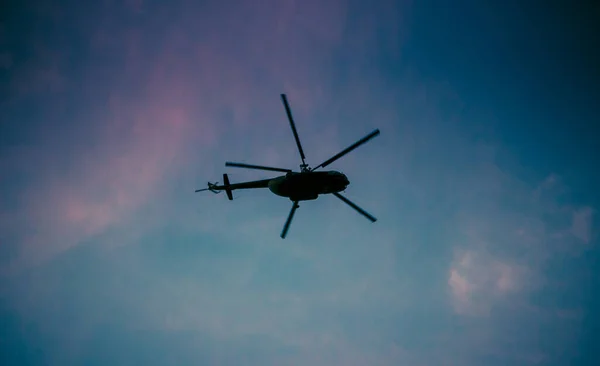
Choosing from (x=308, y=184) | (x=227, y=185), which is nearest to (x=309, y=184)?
(x=308, y=184)

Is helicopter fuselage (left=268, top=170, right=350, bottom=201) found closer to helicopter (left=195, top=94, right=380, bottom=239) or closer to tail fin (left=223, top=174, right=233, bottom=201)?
helicopter (left=195, top=94, right=380, bottom=239)

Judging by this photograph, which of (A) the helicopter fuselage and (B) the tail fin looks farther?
(B) the tail fin

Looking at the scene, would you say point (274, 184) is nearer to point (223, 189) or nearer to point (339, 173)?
point (339, 173)

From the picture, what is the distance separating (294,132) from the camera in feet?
47.1

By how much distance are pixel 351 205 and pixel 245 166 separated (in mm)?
5620

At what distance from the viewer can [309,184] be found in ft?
53.9

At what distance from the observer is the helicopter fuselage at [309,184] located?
16391mm

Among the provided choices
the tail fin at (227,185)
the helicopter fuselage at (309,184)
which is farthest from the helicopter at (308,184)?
the tail fin at (227,185)

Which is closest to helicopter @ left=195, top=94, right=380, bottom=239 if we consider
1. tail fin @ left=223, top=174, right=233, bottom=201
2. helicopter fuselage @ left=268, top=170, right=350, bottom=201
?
helicopter fuselage @ left=268, top=170, right=350, bottom=201

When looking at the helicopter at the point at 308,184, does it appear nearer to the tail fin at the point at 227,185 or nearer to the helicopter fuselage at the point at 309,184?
the helicopter fuselage at the point at 309,184

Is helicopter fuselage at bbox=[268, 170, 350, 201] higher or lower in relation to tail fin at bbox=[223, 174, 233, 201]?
lower

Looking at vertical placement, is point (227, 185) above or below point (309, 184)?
above

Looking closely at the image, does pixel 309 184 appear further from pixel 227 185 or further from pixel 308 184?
pixel 227 185

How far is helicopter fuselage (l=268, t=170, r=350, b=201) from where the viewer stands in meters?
16.4
